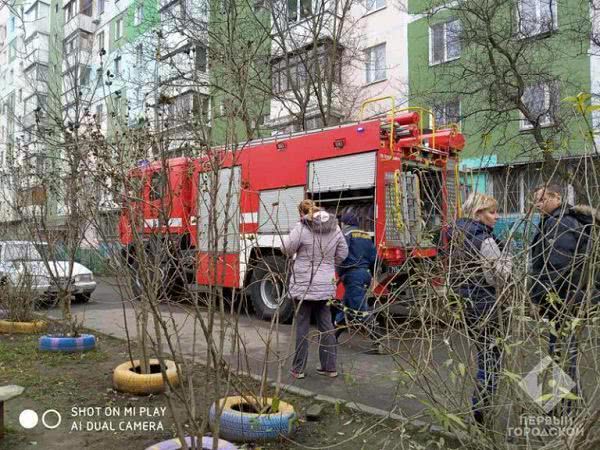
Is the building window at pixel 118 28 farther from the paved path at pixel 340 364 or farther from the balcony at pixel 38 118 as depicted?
the paved path at pixel 340 364

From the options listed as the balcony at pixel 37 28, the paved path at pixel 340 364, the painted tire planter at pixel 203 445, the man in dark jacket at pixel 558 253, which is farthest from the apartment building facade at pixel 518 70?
the balcony at pixel 37 28

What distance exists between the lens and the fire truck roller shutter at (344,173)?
764cm

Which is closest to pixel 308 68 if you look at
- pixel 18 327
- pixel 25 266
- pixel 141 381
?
pixel 25 266

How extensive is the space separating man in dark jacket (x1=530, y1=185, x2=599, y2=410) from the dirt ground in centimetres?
99

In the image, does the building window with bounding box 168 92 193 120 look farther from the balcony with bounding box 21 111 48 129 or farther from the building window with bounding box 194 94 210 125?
the balcony with bounding box 21 111 48 129

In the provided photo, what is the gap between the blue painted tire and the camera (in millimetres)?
6082

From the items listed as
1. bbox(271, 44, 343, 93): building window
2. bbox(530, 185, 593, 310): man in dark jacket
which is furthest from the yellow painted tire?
bbox(271, 44, 343, 93): building window

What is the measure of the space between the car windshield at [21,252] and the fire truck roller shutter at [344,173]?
13.9 ft

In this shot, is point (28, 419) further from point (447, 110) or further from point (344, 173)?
point (447, 110)

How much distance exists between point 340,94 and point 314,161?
946cm

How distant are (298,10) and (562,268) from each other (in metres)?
14.1

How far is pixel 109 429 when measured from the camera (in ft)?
12.6

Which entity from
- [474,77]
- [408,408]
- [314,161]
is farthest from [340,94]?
[408,408]

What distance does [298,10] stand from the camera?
1553cm
